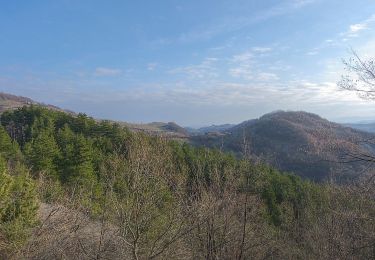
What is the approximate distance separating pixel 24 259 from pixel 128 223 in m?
4.67

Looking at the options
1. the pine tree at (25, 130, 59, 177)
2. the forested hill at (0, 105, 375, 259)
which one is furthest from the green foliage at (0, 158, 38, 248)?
the pine tree at (25, 130, 59, 177)

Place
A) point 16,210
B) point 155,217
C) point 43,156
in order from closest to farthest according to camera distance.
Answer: point 155,217 < point 16,210 < point 43,156

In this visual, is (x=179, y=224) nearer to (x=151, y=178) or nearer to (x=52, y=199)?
(x=151, y=178)

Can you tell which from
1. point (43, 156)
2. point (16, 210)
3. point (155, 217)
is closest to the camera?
point (155, 217)

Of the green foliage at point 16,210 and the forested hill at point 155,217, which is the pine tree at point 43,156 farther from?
the green foliage at point 16,210

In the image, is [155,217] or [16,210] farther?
[16,210]

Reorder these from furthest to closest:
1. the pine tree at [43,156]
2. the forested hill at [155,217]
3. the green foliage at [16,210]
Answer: the pine tree at [43,156], the green foliage at [16,210], the forested hill at [155,217]

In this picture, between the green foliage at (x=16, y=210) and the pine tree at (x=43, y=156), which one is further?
the pine tree at (x=43, y=156)

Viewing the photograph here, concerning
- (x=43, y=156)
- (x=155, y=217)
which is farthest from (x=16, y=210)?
(x=43, y=156)

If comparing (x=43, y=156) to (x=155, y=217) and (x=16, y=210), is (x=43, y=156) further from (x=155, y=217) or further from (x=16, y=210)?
(x=155, y=217)

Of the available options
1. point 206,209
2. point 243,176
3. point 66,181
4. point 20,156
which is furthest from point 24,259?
point 20,156

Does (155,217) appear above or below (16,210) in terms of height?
above

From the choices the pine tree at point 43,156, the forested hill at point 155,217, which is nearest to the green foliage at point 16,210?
the forested hill at point 155,217

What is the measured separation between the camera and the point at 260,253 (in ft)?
52.0
